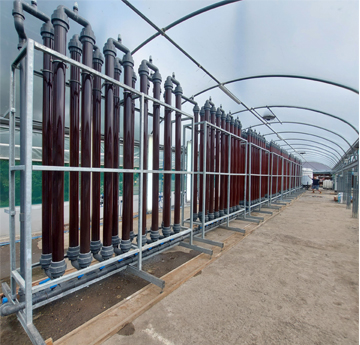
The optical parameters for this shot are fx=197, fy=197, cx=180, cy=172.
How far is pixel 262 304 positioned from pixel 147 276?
1.40 metres

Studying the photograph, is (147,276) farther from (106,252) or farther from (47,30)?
(47,30)

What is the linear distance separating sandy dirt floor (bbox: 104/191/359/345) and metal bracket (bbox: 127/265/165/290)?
18 cm

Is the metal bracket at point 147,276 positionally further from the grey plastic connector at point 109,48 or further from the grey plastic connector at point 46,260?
the grey plastic connector at point 109,48

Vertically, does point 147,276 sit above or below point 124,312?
above

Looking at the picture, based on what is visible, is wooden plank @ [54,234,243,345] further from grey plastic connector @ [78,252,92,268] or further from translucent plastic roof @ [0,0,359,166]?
translucent plastic roof @ [0,0,359,166]

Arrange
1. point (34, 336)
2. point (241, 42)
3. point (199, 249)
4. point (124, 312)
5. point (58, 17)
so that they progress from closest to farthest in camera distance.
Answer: point (34, 336) → point (58, 17) → point (124, 312) → point (199, 249) → point (241, 42)

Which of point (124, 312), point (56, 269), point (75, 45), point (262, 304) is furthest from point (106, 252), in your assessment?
point (75, 45)

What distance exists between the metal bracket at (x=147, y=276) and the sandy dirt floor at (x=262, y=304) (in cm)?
18

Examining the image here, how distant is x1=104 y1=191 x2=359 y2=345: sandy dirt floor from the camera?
182 centimetres

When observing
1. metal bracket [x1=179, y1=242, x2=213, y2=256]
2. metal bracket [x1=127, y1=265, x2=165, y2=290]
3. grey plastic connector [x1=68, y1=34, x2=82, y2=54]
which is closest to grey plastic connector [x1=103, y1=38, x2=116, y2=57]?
grey plastic connector [x1=68, y1=34, x2=82, y2=54]

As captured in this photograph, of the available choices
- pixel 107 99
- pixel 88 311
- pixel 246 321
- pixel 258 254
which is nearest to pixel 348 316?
pixel 246 321

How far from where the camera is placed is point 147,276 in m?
2.51

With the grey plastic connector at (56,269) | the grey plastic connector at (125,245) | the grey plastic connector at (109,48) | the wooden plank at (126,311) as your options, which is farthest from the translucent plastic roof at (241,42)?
the wooden plank at (126,311)

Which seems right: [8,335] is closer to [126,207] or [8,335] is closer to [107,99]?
[126,207]
